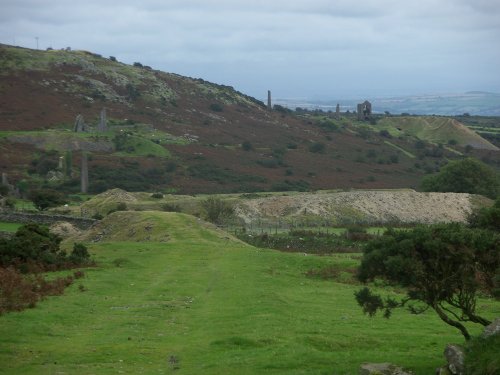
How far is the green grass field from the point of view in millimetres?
22016

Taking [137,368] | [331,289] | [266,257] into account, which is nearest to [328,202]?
[266,257]

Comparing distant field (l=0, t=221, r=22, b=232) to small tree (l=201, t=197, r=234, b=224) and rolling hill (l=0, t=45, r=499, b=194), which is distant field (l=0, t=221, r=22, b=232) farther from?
rolling hill (l=0, t=45, r=499, b=194)

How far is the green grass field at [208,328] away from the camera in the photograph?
2202cm

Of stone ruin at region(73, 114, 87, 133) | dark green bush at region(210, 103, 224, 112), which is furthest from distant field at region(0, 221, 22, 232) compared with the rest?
dark green bush at region(210, 103, 224, 112)

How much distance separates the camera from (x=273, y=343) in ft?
81.8

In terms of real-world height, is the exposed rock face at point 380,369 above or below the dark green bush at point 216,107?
below

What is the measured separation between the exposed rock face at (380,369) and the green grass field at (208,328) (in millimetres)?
646

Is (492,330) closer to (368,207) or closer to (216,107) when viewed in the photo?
(368,207)

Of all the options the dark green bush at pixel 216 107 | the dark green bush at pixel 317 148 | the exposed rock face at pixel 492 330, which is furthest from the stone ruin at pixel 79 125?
the exposed rock face at pixel 492 330

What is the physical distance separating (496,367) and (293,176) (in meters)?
126

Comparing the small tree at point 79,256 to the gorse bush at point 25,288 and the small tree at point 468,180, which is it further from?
the small tree at point 468,180

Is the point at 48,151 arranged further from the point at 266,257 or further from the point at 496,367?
the point at 496,367

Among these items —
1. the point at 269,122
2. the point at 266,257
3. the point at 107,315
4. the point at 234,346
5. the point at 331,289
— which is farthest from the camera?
the point at 269,122

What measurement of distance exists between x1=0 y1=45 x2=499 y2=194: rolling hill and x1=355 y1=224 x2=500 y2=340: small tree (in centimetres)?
9222
